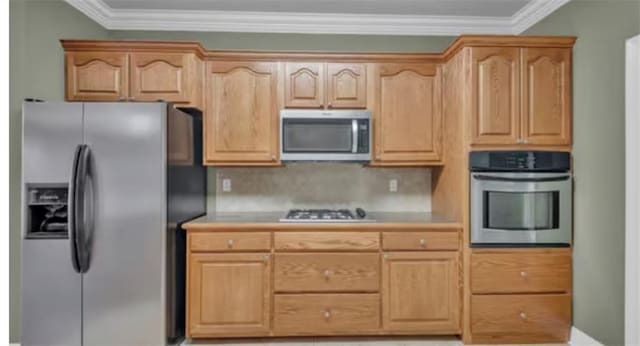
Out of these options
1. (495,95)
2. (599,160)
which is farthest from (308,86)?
(599,160)

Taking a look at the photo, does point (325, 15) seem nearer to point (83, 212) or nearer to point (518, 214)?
point (518, 214)

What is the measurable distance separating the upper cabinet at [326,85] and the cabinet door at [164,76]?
0.75 metres

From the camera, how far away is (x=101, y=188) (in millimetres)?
2279

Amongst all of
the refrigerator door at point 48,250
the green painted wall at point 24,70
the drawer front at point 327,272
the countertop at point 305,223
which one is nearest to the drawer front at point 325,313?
the drawer front at point 327,272

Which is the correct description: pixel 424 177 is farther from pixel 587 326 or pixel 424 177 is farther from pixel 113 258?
pixel 113 258

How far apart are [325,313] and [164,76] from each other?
6.91 feet

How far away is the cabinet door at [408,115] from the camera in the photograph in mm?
2920

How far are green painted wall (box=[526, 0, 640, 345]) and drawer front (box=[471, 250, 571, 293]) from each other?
11cm

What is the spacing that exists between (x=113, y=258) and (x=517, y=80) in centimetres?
293

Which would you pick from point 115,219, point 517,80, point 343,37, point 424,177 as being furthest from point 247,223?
point 517,80

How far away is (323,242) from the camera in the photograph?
256 cm

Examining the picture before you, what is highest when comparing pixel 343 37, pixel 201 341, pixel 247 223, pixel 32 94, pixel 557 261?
pixel 343 37

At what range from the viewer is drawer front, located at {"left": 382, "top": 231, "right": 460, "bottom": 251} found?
2572 millimetres

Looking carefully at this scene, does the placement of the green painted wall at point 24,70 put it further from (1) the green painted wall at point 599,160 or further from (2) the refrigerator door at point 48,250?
(1) the green painted wall at point 599,160
